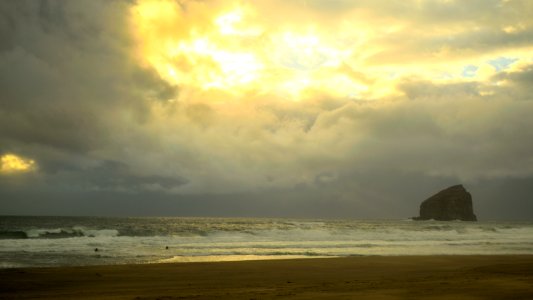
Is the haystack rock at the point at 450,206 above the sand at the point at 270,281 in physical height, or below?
above

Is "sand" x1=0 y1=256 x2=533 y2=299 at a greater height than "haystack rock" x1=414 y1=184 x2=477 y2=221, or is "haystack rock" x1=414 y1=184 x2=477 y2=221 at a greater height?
"haystack rock" x1=414 y1=184 x2=477 y2=221

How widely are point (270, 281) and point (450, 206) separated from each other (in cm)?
15335

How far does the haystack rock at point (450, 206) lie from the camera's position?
153 metres

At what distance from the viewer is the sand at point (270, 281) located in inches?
495

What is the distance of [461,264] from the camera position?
2248 cm

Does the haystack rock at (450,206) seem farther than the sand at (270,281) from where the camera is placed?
Yes

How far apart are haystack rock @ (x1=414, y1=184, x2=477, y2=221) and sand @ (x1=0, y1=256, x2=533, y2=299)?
5629 inches

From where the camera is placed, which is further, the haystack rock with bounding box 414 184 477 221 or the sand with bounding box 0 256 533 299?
the haystack rock with bounding box 414 184 477 221

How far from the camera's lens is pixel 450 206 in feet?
505

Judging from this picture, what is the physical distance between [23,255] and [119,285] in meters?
14.6

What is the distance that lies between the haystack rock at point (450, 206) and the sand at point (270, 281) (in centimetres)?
14296

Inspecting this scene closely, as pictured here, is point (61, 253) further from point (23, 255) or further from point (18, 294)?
point (18, 294)

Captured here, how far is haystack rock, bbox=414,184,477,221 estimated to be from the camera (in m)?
153

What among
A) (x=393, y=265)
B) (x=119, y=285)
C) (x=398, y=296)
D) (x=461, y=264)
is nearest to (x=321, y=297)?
(x=398, y=296)
